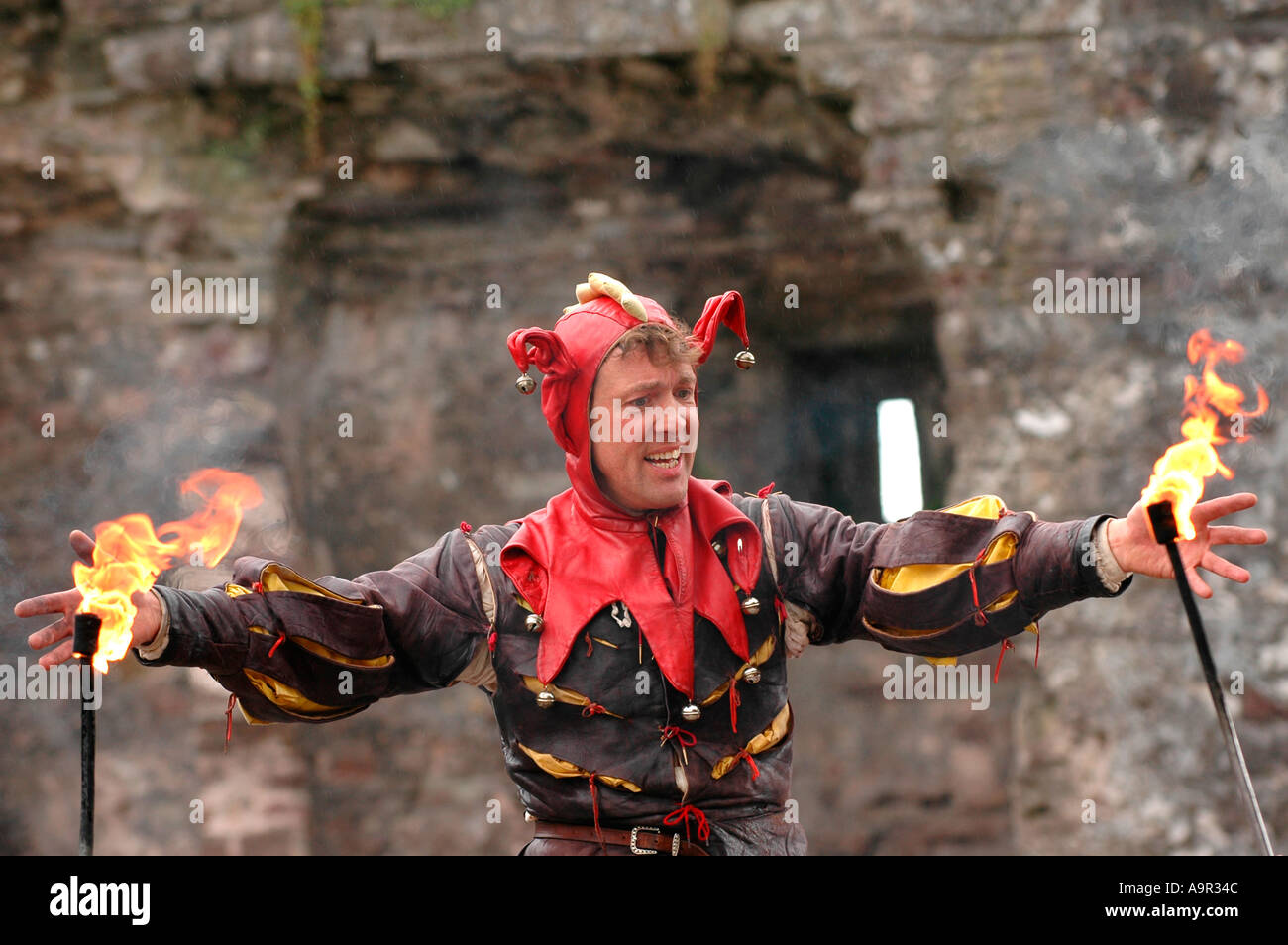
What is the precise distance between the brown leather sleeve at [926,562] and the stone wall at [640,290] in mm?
2189

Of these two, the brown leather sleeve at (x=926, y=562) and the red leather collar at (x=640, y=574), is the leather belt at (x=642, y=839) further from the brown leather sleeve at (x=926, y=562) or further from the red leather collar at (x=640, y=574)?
the brown leather sleeve at (x=926, y=562)

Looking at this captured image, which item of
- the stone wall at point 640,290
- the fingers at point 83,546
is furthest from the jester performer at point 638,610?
the stone wall at point 640,290

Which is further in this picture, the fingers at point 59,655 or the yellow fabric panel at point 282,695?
the yellow fabric panel at point 282,695

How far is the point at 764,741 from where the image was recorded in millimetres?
2662

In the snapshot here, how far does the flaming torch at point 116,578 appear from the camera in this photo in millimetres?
2213

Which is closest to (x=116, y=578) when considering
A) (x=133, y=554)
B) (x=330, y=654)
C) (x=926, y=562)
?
(x=133, y=554)

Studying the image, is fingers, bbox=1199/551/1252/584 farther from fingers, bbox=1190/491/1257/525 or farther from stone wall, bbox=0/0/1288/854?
stone wall, bbox=0/0/1288/854

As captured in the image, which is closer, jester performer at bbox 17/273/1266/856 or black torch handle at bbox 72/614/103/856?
black torch handle at bbox 72/614/103/856

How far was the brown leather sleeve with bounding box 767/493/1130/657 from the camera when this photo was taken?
8.11 ft

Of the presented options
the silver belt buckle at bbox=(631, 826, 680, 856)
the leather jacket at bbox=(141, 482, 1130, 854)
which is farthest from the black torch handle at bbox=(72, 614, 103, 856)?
the silver belt buckle at bbox=(631, 826, 680, 856)

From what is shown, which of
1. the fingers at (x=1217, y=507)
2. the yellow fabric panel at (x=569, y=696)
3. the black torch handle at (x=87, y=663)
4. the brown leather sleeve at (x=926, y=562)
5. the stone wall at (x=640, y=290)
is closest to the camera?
the black torch handle at (x=87, y=663)

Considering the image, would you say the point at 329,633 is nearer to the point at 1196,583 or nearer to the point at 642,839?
the point at 642,839

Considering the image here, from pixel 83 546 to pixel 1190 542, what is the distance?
6.69ft

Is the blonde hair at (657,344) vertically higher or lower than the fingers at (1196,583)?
higher
